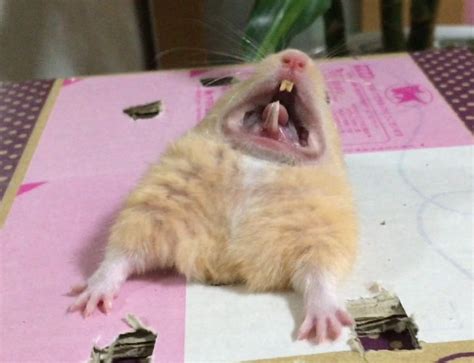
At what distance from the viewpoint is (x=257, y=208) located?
0.83 metres

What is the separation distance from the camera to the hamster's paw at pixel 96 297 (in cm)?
78

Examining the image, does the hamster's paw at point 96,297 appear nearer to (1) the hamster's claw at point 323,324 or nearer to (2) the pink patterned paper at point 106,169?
(2) the pink patterned paper at point 106,169

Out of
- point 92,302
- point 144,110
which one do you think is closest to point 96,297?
point 92,302

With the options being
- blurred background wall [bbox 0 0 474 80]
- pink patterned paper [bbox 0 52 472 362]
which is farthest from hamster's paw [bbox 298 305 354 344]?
blurred background wall [bbox 0 0 474 80]

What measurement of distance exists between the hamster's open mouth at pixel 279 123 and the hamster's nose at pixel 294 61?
0.07 feet

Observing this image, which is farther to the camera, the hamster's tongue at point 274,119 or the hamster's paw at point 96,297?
the hamster's tongue at point 274,119

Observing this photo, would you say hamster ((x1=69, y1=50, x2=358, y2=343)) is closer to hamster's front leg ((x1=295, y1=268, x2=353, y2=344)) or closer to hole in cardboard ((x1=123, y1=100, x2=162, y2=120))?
hamster's front leg ((x1=295, y1=268, x2=353, y2=344))

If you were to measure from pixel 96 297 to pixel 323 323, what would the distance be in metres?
0.26

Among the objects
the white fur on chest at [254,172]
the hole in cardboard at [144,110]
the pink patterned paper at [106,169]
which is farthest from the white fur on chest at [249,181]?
the hole in cardboard at [144,110]

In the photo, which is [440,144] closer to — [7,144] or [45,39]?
[7,144]

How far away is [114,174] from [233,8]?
843mm

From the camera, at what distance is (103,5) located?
1.83 metres

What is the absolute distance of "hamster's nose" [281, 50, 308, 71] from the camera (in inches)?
36.6

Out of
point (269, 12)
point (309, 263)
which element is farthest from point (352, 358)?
point (269, 12)
